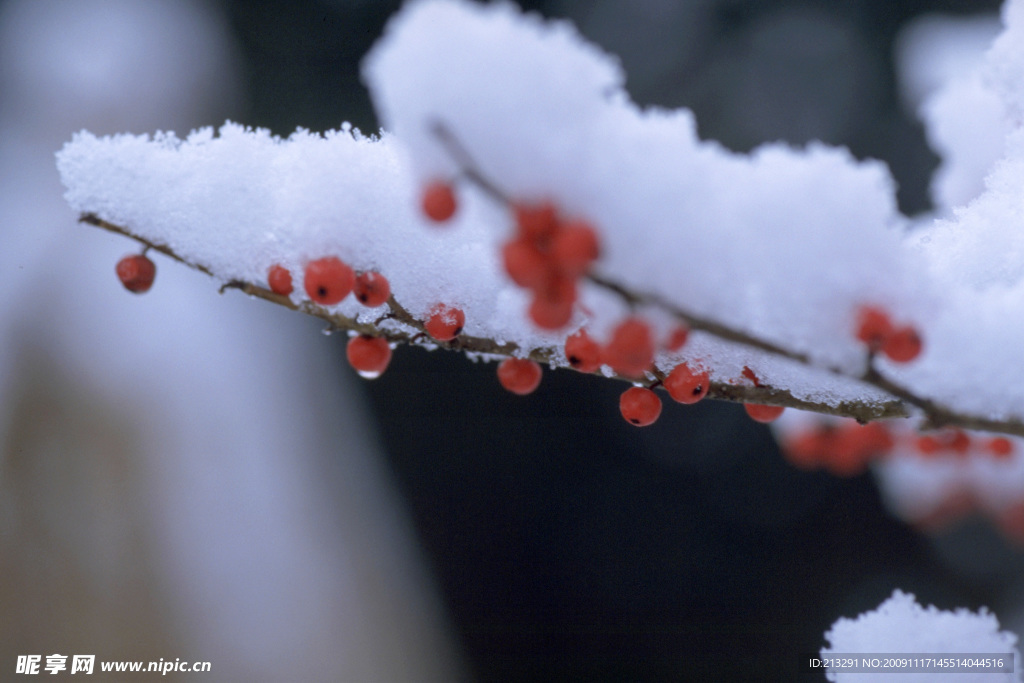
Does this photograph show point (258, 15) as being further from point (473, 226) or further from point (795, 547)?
point (795, 547)

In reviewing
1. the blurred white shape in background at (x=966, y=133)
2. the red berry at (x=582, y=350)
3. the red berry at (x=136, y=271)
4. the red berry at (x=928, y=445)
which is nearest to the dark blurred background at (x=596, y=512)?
the red berry at (x=928, y=445)

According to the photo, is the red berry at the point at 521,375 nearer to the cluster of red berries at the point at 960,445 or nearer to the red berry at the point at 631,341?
the red berry at the point at 631,341

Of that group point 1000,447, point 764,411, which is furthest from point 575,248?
point 1000,447

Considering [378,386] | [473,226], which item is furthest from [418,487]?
[473,226]

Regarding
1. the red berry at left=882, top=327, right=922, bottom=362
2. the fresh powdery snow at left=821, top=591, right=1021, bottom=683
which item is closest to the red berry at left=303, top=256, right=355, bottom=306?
the red berry at left=882, top=327, right=922, bottom=362

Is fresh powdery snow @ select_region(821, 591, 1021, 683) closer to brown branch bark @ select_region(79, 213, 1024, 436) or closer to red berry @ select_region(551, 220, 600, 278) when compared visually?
brown branch bark @ select_region(79, 213, 1024, 436)
